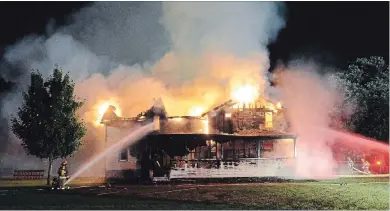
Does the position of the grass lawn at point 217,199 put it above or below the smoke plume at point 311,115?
below

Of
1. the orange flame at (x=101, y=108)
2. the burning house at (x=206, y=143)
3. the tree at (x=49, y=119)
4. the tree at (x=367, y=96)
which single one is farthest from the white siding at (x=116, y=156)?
the tree at (x=367, y=96)

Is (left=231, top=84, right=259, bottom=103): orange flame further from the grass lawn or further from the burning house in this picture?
the grass lawn

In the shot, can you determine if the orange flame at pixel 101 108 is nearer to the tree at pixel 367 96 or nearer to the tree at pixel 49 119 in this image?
the tree at pixel 49 119

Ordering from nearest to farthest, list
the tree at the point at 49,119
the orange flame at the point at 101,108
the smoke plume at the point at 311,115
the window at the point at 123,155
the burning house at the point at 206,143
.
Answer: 1. the tree at the point at 49,119
2. the burning house at the point at 206,143
3. the window at the point at 123,155
4. the smoke plume at the point at 311,115
5. the orange flame at the point at 101,108

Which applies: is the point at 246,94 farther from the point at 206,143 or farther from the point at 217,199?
the point at 217,199

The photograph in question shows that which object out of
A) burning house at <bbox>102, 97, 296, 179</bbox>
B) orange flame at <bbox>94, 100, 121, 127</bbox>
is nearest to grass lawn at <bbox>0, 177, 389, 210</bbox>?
burning house at <bbox>102, 97, 296, 179</bbox>

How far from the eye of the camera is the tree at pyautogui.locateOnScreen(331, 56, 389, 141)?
36938 millimetres

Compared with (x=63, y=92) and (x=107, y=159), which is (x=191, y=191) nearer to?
(x=63, y=92)

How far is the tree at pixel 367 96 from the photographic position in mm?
36938

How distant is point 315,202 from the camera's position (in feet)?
63.0

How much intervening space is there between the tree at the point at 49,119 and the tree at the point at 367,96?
23.4 meters

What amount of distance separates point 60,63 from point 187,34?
1544 cm

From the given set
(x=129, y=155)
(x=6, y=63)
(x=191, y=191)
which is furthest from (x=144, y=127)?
(x=6, y=63)

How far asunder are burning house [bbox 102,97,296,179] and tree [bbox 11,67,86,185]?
6.06 meters
